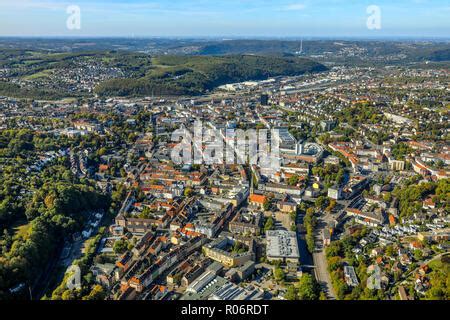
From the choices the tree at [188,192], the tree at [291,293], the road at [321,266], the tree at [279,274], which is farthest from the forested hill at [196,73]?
the tree at [291,293]

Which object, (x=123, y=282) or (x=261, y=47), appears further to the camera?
(x=261, y=47)

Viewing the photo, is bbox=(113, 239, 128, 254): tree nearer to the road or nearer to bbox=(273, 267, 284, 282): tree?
bbox=(273, 267, 284, 282): tree

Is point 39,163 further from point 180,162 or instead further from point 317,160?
point 317,160

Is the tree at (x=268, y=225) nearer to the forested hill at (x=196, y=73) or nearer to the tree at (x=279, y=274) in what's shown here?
the tree at (x=279, y=274)

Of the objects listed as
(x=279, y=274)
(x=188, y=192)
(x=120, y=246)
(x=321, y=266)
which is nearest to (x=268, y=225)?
(x=321, y=266)

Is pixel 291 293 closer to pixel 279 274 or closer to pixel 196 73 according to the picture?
pixel 279 274

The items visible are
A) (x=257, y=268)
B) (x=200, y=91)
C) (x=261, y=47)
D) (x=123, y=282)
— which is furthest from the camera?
(x=261, y=47)
